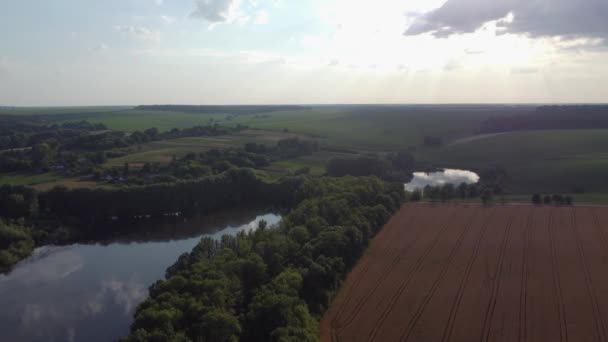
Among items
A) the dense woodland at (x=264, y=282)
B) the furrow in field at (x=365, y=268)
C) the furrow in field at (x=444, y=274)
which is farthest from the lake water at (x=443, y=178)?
the dense woodland at (x=264, y=282)

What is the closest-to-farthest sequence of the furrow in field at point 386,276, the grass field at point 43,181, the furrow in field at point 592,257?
1. the furrow in field at point 386,276
2. the furrow in field at point 592,257
3. the grass field at point 43,181

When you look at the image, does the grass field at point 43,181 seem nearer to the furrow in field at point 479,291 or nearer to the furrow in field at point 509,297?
the furrow in field at point 479,291

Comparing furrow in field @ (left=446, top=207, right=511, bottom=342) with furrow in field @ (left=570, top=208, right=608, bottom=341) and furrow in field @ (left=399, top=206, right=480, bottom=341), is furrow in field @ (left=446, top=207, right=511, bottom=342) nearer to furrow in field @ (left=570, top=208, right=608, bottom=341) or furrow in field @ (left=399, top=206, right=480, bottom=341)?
furrow in field @ (left=399, top=206, right=480, bottom=341)

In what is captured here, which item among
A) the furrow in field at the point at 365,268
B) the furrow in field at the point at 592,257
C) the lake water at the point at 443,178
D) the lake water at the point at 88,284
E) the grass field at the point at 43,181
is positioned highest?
the grass field at the point at 43,181

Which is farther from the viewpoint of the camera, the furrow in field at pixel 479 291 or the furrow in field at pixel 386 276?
the furrow in field at pixel 386 276

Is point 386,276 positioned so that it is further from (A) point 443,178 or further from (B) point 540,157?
(B) point 540,157

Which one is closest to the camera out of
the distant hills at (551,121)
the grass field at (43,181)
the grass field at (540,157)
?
the grass field at (43,181)

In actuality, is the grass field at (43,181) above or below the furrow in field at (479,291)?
above

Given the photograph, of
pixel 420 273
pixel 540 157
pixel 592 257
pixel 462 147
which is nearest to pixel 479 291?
pixel 420 273
